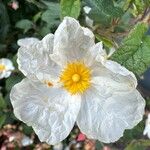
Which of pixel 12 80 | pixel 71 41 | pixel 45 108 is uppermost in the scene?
pixel 71 41

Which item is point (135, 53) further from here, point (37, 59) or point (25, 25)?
point (25, 25)

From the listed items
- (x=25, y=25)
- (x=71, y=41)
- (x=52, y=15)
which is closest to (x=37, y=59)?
(x=71, y=41)

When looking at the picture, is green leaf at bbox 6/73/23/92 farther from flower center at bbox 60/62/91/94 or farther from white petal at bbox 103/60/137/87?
white petal at bbox 103/60/137/87

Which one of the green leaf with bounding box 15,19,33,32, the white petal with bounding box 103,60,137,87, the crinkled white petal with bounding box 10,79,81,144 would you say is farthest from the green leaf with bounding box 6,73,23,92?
the white petal with bounding box 103,60,137,87

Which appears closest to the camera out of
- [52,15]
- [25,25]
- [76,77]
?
[76,77]

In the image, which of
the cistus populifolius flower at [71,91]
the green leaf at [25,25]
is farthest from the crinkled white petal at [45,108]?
the green leaf at [25,25]

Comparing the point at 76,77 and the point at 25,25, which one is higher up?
the point at 76,77

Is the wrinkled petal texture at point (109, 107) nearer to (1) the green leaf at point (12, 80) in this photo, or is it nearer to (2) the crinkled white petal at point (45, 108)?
(2) the crinkled white petal at point (45, 108)
